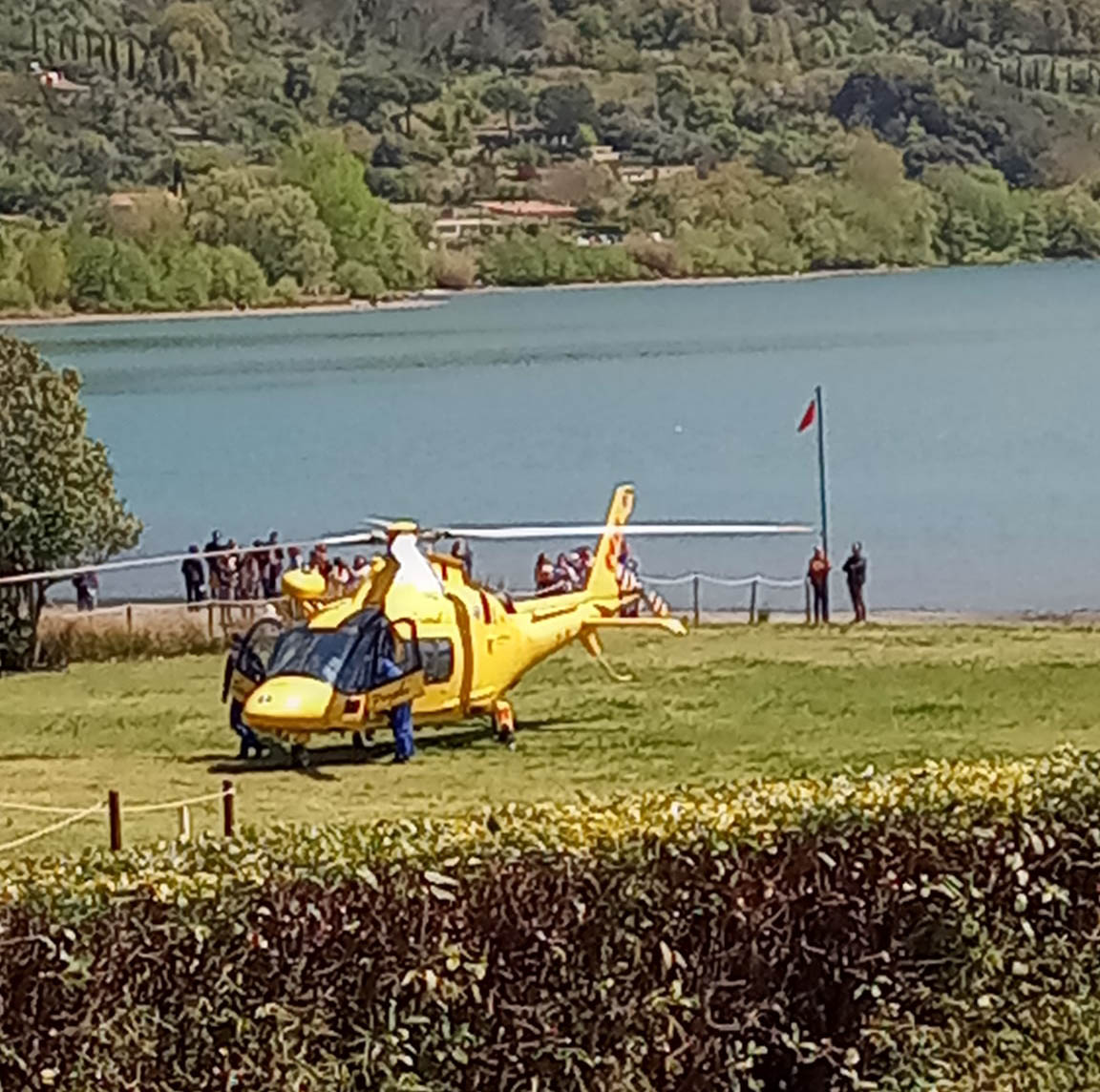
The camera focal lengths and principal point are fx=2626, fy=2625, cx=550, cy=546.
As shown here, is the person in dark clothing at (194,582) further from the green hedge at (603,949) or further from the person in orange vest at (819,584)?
the green hedge at (603,949)

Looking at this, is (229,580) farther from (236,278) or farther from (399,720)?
(236,278)

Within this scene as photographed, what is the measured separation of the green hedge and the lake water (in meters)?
29.9

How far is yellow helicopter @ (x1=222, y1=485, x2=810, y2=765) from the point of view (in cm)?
1672

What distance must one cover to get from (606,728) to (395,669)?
10.5 feet

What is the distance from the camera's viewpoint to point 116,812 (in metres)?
10.4

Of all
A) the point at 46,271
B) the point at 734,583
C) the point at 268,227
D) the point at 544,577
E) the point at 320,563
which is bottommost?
the point at 734,583

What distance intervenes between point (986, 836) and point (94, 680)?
17524 mm

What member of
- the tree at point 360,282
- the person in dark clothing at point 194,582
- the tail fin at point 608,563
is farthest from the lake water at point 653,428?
the tail fin at point 608,563

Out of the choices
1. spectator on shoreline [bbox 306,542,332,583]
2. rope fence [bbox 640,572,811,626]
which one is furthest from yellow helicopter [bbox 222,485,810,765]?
rope fence [bbox 640,572,811,626]

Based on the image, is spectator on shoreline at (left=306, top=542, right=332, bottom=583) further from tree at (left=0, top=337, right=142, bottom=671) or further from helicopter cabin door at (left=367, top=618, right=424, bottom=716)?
helicopter cabin door at (left=367, top=618, right=424, bottom=716)

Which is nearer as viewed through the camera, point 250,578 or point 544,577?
point 544,577

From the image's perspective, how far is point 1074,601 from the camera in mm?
38875

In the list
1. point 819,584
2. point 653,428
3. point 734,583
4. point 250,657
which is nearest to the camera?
point 250,657

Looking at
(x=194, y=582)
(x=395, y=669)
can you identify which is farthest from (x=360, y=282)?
(x=395, y=669)
